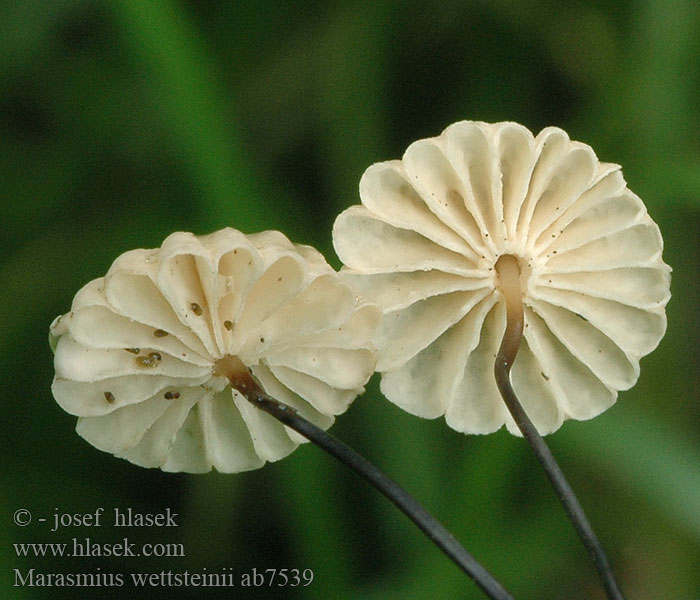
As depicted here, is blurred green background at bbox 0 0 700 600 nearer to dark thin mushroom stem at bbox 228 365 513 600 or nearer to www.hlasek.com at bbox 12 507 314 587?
www.hlasek.com at bbox 12 507 314 587

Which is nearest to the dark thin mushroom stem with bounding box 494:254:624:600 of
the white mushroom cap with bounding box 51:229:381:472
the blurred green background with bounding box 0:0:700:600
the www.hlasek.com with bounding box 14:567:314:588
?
the white mushroom cap with bounding box 51:229:381:472

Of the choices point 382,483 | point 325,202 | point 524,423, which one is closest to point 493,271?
point 524,423

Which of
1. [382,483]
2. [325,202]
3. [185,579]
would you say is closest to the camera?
[382,483]

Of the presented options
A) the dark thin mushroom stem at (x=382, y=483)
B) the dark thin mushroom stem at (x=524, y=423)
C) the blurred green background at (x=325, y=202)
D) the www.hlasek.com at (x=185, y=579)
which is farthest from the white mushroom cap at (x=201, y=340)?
the www.hlasek.com at (x=185, y=579)

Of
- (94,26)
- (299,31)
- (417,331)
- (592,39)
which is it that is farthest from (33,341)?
(592,39)

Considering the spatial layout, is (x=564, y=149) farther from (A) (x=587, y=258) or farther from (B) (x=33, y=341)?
(B) (x=33, y=341)

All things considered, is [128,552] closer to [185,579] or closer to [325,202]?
[185,579]

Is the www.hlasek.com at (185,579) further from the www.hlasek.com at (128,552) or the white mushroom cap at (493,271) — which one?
the white mushroom cap at (493,271)
